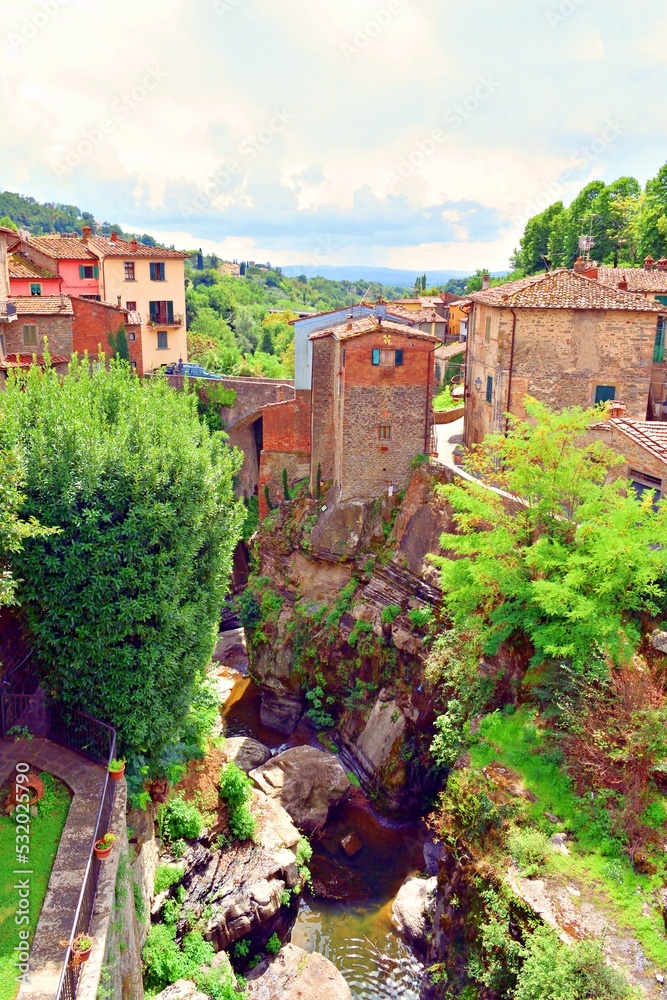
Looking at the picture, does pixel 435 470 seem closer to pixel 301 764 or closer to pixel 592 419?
pixel 592 419

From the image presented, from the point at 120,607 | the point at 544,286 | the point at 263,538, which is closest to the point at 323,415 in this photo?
the point at 263,538

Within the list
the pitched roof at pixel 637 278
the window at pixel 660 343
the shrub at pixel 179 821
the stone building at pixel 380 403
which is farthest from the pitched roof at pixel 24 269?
the shrub at pixel 179 821

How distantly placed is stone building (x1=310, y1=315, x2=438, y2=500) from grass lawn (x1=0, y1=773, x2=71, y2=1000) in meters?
21.4

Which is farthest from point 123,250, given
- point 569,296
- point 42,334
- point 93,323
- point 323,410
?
point 569,296

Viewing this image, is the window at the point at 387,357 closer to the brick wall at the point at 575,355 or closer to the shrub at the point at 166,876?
the brick wall at the point at 575,355

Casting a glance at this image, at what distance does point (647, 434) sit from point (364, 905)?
58.3 ft

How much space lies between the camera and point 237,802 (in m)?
22.6

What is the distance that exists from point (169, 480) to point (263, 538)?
22.2m

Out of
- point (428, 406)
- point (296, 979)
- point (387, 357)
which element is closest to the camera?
point (296, 979)

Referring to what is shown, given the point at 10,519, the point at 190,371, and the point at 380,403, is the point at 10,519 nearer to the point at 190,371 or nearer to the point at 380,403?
the point at 380,403

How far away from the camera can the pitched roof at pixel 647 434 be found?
2283 cm

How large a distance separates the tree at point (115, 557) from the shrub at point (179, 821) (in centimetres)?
312

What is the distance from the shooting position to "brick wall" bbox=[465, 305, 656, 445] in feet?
107

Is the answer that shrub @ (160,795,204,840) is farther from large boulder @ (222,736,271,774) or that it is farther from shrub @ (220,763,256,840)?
large boulder @ (222,736,271,774)
